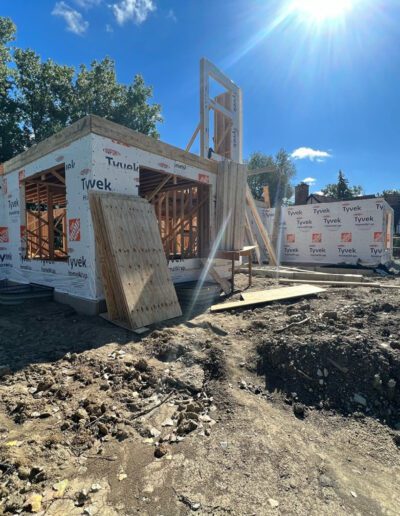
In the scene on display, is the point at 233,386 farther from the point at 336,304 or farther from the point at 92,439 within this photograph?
the point at 336,304

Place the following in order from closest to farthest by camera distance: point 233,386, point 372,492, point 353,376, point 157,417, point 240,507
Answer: point 240,507
point 372,492
point 157,417
point 233,386
point 353,376

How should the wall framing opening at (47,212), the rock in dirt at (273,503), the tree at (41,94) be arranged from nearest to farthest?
the rock in dirt at (273,503)
the wall framing opening at (47,212)
the tree at (41,94)

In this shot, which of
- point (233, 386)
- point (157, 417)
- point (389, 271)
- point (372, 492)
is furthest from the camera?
point (389, 271)

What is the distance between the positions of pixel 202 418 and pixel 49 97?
73.2 ft

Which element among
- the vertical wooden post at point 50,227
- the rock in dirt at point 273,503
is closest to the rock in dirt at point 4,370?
the rock in dirt at point 273,503

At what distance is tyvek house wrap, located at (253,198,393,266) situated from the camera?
14930 millimetres

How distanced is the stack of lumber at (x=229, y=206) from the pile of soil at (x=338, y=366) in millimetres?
4000

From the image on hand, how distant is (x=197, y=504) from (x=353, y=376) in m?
2.60

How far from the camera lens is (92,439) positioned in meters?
2.48

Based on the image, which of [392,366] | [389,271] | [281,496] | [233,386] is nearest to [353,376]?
[392,366]

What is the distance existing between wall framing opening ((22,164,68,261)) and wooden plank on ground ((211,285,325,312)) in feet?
14.8

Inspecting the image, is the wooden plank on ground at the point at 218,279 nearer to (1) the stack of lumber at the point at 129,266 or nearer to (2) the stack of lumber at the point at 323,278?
(1) the stack of lumber at the point at 129,266

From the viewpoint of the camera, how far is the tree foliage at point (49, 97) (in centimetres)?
1767

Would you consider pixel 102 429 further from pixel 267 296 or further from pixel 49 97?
pixel 49 97
